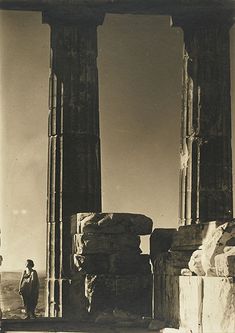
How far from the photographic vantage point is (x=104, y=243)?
17.9 meters

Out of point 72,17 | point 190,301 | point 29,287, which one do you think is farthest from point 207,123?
point 190,301

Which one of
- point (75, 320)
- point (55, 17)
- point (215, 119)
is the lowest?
point (75, 320)

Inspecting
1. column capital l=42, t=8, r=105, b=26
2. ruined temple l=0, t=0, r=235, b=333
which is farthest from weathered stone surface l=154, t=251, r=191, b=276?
column capital l=42, t=8, r=105, b=26

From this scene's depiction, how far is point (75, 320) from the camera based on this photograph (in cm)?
1817

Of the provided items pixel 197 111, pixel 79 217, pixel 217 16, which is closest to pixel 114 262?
pixel 79 217

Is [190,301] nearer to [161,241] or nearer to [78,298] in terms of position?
[161,241]

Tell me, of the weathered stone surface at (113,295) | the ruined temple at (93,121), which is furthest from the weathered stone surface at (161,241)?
the ruined temple at (93,121)

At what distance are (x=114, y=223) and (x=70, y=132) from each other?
14.0 ft

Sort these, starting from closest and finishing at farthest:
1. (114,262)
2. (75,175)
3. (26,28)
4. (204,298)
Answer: (204,298), (114,262), (75,175), (26,28)

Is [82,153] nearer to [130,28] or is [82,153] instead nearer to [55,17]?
[55,17]

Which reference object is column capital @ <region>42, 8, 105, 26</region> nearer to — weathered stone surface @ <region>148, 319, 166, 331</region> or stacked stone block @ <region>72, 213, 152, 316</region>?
stacked stone block @ <region>72, 213, 152, 316</region>

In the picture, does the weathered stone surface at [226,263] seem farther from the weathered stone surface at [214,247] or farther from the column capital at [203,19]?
the column capital at [203,19]

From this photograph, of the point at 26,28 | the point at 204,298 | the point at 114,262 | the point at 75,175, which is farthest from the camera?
the point at 26,28

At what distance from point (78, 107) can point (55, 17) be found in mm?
2195
